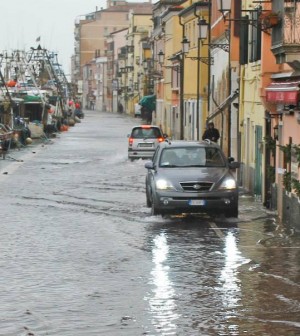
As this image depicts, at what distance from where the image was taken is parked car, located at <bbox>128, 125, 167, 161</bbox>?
4850 cm

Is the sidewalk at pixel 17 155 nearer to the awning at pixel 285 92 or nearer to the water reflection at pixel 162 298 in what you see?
the awning at pixel 285 92

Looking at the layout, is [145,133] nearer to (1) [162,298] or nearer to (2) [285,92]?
(2) [285,92]

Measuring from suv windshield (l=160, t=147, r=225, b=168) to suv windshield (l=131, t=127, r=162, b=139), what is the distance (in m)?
24.7

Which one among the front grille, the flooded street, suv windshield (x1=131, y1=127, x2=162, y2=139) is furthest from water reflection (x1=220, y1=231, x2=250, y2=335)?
suv windshield (x1=131, y1=127, x2=162, y2=139)

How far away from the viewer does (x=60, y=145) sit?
65.8 metres

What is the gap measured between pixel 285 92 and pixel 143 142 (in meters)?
28.6

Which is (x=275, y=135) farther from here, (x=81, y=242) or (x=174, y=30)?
(x=174, y=30)

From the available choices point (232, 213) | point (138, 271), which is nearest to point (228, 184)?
point (232, 213)

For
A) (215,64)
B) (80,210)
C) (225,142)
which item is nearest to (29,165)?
(225,142)

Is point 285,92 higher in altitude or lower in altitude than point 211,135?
higher

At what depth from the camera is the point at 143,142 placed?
160ft

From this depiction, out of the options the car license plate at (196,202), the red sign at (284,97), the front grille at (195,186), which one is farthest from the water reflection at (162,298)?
the front grille at (195,186)

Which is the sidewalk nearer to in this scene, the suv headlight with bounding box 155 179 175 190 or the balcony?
the suv headlight with bounding box 155 179 175 190

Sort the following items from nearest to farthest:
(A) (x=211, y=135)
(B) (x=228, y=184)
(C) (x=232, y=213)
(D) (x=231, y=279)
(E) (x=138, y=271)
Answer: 1. (D) (x=231, y=279)
2. (E) (x=138, y=271)
3. (B) (x=228, y=184)
4. (C) (x=232, y=213)
5. (A) (x=211, y=135)
